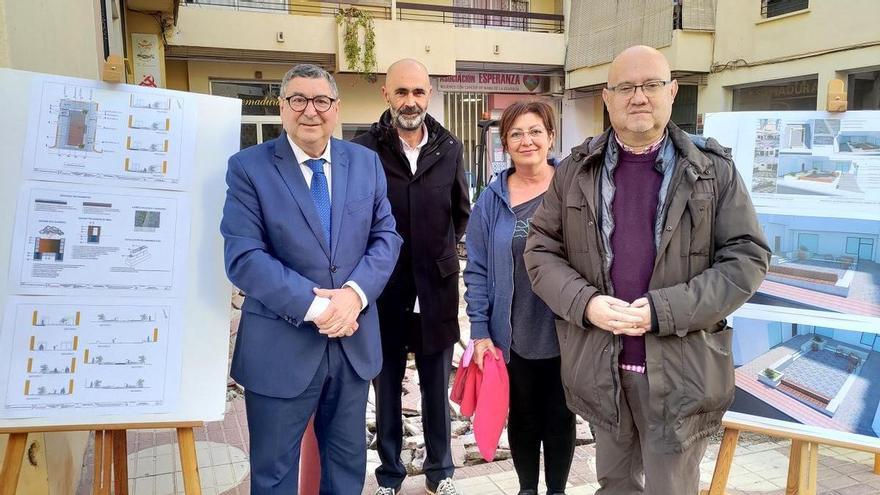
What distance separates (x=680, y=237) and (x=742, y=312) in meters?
0.71

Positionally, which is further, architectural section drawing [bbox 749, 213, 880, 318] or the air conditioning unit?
the air conditioning unit

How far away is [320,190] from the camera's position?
217cm

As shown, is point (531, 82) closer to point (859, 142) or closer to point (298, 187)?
point (859, 142)

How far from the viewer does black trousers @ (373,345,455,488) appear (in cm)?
277

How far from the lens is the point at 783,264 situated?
2373mm

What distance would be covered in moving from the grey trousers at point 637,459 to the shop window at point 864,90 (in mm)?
9835

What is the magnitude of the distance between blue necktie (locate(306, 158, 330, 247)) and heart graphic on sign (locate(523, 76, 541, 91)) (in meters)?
13.8

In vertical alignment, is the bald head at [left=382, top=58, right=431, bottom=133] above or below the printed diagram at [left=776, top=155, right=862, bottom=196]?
above

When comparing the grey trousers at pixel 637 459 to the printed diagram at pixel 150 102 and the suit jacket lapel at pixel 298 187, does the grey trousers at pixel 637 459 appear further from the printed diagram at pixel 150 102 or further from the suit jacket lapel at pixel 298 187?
the printed diagram at pixel 150 102

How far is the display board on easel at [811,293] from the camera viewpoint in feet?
7.29

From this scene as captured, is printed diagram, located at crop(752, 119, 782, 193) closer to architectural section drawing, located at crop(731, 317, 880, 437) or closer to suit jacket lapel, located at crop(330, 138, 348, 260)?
architectural section drawing, located at crop(731, 317, 880, 437)

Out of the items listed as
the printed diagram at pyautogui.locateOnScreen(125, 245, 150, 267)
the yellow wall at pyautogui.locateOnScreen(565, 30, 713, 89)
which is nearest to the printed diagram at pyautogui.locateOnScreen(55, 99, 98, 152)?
the printed diagram at pyautogui.locateOnScreen(125, 245, 150, 267)

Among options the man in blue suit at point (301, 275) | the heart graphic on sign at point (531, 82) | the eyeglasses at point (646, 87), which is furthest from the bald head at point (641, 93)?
the heart graphic on sign at point (531, 82)

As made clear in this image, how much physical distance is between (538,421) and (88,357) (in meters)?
1.77
